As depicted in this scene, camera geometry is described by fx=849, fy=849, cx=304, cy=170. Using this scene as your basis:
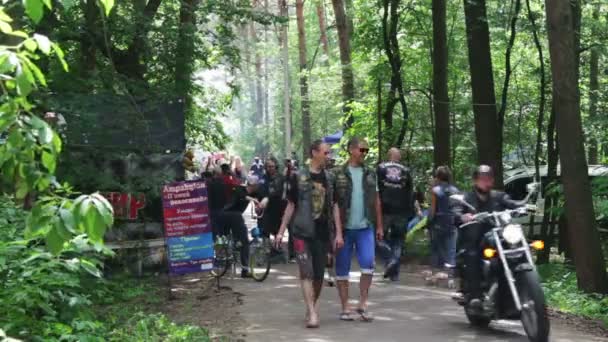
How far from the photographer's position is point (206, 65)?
656 inches

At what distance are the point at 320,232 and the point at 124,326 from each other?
234cm

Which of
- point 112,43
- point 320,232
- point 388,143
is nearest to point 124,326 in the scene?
point 320,232

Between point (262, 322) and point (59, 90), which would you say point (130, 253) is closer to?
point (59, 90)

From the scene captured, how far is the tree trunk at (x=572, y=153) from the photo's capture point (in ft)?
38.2

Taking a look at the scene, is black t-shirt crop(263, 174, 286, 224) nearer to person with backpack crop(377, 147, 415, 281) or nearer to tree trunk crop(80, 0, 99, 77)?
person with backpack crop(377, 147, 415, 281)

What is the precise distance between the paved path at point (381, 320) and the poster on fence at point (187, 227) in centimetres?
84

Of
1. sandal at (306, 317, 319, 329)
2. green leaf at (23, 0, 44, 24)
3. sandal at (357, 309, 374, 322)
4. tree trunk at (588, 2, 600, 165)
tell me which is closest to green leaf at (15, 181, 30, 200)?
green leaf at (23, 0, 44, 24)

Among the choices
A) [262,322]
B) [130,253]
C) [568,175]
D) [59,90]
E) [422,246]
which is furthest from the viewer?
[422,246]

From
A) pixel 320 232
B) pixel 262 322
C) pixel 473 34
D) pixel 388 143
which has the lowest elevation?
pixel 262 322

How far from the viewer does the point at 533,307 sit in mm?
7406

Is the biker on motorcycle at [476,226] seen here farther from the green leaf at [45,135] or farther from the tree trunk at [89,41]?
the tree trunk at [89,41]

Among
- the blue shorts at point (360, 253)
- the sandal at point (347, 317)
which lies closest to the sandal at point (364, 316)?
the sandal at point (347, 317)

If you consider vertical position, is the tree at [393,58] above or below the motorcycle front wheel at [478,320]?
above

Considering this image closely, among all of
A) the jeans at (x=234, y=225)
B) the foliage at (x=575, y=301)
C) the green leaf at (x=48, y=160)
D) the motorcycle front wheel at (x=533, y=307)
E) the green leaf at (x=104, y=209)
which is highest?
the green leaf at (x=48, y=160)
